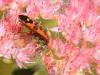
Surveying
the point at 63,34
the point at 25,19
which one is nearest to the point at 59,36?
the point at 63,34

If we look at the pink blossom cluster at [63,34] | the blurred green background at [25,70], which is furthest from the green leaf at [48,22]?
the blurred green background at [25,70]

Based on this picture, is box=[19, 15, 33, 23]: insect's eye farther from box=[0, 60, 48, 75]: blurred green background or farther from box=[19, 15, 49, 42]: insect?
box=[0, 60, 48, 75]: blurred green background

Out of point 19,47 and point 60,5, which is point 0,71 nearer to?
point 19,47

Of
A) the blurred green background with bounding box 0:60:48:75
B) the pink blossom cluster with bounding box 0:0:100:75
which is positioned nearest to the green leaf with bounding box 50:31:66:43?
the pink blossom cluster with bounding box 0:0:100:75

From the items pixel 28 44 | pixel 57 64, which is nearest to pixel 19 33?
pixel 28 44

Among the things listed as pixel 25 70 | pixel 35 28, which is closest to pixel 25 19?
pixel 35 28

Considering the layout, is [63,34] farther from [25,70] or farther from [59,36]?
[25,70]

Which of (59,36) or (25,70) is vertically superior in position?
(59,36)

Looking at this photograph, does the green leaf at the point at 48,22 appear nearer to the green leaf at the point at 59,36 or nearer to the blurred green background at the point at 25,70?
the green leaf at the point at 59,36

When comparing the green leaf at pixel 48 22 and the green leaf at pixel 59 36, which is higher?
the green leaf at pixel 48 22
